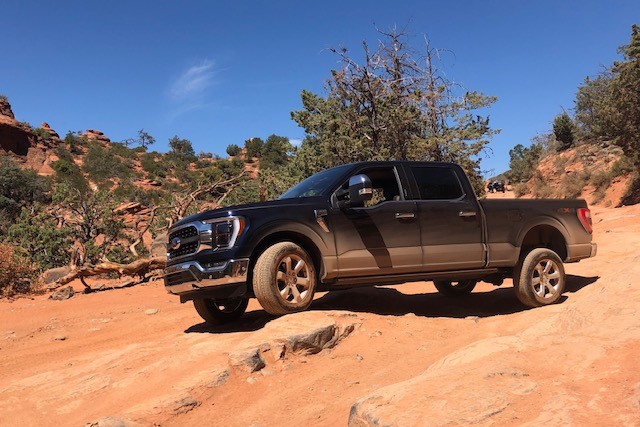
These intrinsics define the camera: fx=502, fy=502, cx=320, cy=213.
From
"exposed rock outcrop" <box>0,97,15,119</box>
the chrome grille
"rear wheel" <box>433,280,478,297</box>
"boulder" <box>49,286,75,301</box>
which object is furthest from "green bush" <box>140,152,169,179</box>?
the chrome grille

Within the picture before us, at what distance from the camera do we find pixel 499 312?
7.12 metres

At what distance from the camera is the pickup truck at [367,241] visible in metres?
5.25

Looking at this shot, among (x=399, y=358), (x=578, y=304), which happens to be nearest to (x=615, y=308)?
(x=578, y=304)

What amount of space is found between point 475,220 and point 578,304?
1.85 meters

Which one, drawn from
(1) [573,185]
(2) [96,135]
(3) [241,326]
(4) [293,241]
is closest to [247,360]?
(3) [241,326]

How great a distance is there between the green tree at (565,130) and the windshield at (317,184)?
Result: 42.1 metres

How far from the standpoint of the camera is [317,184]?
6238 millimetres

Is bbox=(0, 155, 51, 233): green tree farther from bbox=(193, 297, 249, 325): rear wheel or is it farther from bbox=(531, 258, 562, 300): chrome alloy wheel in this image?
bbox=(531, 258, 562, 300): chrome alloy wheel

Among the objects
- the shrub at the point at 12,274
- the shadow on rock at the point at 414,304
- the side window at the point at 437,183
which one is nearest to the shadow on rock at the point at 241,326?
the shadow on rock at the point at 414,304

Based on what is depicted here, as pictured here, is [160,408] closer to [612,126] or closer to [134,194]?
[612,126]

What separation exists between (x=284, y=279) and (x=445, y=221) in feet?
7.46

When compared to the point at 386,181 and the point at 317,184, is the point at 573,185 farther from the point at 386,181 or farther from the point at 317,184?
the point at 317,184

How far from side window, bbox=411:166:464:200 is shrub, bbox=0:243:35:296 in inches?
419

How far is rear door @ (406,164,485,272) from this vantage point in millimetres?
6188
